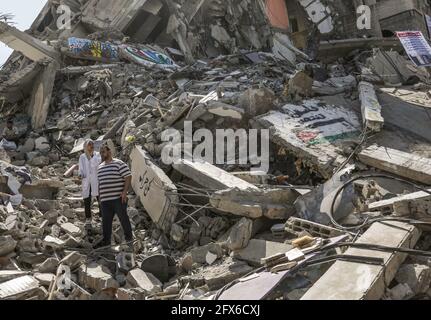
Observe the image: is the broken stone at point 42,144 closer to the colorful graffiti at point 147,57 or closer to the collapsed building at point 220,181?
the collapsed building at point 220,181

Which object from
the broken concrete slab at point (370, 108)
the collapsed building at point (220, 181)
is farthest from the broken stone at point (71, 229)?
the broken concrete slab at point (370, 108)

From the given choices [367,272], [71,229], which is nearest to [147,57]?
[71,229]

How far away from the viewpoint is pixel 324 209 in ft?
17.4

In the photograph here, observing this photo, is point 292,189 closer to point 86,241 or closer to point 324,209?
point 324,209

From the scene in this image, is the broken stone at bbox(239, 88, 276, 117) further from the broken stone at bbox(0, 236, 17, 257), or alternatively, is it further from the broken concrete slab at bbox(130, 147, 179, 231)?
the broken stone at bbox(0, 236, 17, 257)

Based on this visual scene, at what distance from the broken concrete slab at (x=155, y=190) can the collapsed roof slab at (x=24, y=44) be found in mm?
5699

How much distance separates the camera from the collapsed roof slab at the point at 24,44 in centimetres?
1125

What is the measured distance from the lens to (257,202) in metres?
5.61

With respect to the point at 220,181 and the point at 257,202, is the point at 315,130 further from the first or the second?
the point at 257,202

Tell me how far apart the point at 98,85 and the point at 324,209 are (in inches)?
307

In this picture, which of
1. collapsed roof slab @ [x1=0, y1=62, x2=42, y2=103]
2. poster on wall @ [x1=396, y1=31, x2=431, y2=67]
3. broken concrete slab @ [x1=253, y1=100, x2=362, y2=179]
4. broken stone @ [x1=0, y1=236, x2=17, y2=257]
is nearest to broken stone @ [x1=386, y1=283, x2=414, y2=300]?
broken concrete slab @ [x1=253, y1=100, x2=362, y2=179]

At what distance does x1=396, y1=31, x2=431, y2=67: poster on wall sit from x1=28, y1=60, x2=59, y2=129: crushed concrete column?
7.48 meters

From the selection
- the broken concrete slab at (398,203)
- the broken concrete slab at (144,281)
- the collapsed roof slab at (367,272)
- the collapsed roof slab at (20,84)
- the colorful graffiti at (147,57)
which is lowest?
the broken concrete slab at (144,281)

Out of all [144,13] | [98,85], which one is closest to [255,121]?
[98,85]
